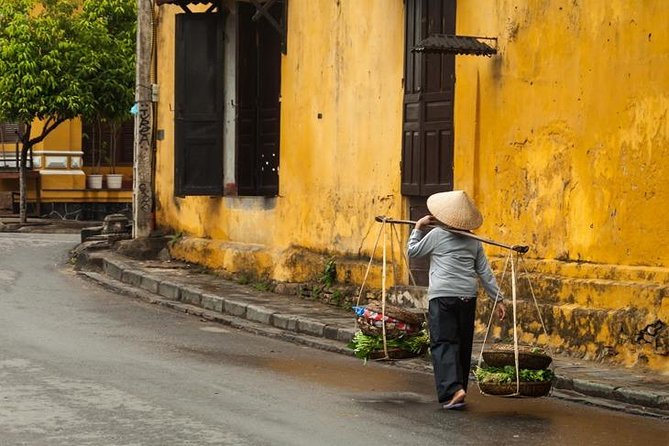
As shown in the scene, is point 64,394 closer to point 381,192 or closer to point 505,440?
point 505,440

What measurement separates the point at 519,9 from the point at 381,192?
312cm

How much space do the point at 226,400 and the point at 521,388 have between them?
1969mm

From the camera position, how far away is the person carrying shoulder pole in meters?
10.1

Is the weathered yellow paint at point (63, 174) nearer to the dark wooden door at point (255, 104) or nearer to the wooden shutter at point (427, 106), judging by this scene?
the dark wooden door at point (255, 104)

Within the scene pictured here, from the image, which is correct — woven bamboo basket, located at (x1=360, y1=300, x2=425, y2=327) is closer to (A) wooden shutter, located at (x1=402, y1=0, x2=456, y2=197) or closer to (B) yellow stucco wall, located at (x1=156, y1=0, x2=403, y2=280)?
(A) wooden shutter, located at (x1=402, y1=0, x2=456, y2=197)

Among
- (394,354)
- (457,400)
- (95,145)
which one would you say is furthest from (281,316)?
(95,145)

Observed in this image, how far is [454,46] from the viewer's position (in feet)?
44.4

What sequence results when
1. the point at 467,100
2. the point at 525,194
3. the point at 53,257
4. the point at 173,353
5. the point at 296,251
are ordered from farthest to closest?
1. the point at 53,257
2. the point at 296,251
3. the point at 467,100
4. the point at 525,194
5. the point at 173,353

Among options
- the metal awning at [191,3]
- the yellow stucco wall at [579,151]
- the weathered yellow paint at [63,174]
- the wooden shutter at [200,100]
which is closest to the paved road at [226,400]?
the yellow stucco wall at [579,151]

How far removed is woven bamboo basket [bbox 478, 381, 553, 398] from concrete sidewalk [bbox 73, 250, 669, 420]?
0.79 metres

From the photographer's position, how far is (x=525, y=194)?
13484 millimetres

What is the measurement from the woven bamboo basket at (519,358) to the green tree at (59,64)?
21794 millimetres

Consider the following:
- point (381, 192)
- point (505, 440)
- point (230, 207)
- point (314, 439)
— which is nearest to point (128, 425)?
point (314, 439)

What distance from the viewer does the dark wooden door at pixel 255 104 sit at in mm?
18984
